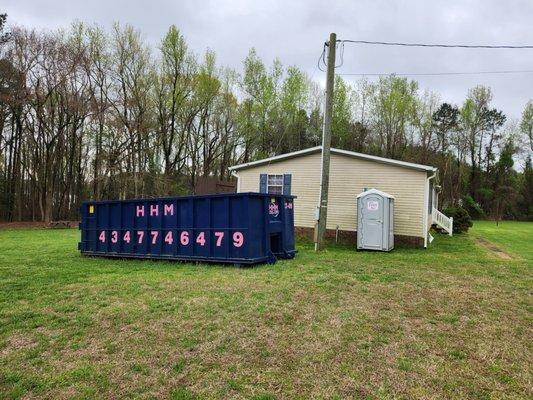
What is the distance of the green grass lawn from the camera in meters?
3.23

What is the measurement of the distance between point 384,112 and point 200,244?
32319 mm

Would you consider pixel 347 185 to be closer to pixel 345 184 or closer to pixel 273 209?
pixel 345 184

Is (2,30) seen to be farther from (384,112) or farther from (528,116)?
(528,116)

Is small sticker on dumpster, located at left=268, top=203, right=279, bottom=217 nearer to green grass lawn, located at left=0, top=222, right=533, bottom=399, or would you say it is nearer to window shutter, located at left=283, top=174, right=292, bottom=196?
green grass lawn, located at left=0, top=222, right=533, bottom=399

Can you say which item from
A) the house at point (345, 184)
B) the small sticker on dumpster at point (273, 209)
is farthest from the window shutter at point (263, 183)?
the small sticker on dumpster at point (273, 209)

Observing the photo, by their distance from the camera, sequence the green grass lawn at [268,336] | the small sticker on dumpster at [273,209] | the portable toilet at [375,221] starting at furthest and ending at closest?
the portable toilet at [375,221]
the small sticker on dumpster at [273,209]
the green grass lawn at [268,336]

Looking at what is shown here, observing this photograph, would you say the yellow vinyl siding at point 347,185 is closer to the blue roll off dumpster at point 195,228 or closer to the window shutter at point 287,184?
the window shutter at point 287,184

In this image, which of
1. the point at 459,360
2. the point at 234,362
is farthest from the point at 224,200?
the point at 459,360

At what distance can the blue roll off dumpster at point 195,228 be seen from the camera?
8.80 meters

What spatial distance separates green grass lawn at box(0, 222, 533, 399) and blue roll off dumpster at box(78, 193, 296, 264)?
4.83 feet

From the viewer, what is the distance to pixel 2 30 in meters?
23.0

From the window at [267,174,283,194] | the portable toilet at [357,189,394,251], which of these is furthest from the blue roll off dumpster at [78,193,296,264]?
the window at [267,174,283,194]

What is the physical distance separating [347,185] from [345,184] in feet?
0.28

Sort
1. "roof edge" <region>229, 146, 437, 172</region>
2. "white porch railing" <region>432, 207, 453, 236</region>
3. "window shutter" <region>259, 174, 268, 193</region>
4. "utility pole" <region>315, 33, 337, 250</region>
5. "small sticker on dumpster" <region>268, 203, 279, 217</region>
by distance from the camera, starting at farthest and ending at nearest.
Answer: "white porch railing" <region>432, 207, 453, 236</region> → "window shutter" <region>259, 174, 268, 193</region> → "roof edge" <region>229, 146, 437, 172</region> → "utility pole" <region>315, 33, 337, 250</region> → "small sticker on dumpster" <region>268, 203, 279, 217</region>
